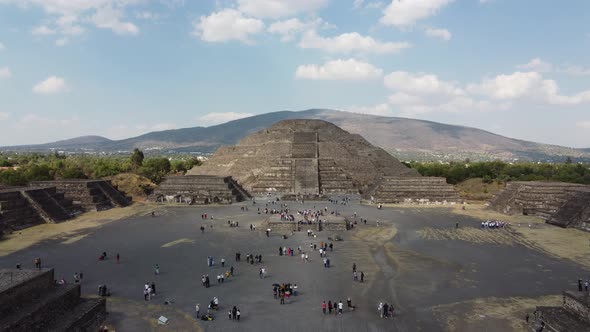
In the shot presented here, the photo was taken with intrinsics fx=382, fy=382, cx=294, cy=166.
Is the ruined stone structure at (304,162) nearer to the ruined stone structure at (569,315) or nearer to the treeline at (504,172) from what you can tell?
the treeline at (504,172)

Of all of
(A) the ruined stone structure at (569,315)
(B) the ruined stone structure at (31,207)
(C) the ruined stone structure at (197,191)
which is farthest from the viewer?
(C) the ruined stone structure at (197,191)

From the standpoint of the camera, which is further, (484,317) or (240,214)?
(240,214)

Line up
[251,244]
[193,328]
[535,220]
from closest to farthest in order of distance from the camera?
1. [193,328]
2. [251,244]
3. [535,220]

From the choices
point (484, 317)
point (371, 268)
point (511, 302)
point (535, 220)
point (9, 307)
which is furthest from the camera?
point (535, 220)

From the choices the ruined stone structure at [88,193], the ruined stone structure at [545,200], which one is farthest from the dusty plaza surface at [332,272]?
the ruined stone structure at [88,193]

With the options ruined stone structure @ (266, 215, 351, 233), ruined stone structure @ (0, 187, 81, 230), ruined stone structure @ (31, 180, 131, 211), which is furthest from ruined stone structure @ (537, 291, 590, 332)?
ruined stone structure @ (31, 180, 131, 211)

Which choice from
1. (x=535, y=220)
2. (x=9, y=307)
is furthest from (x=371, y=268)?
(x=535, y=220)

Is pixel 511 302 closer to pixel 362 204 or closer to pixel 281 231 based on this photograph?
pixel 281 231
